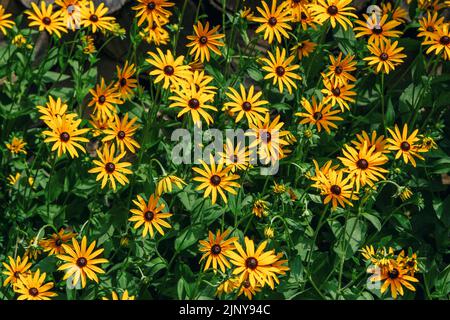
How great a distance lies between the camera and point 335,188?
10.8ft

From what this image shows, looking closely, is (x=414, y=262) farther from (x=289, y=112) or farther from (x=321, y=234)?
(x=289, y=112)

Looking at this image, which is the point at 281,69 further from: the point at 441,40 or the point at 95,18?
the point at 95,18

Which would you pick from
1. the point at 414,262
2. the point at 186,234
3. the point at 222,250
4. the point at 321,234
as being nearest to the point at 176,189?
the point at 186,234

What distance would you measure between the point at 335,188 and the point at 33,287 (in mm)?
1175

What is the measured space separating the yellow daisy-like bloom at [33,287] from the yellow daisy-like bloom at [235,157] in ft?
2.59

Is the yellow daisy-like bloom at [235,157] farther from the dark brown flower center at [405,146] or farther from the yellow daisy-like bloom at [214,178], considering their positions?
the dark brown flower center at [405,146]

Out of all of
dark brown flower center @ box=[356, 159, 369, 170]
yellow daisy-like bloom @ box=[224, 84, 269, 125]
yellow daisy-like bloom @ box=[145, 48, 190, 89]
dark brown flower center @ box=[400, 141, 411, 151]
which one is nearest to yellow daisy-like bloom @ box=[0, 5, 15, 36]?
yellow daisy-like bloom @ box=[145, 48, 190, 89]

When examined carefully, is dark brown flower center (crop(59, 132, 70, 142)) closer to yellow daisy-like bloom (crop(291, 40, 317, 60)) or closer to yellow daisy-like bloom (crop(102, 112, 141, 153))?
yellow daisy-like bloom (crop(102, 112, 141, 153))

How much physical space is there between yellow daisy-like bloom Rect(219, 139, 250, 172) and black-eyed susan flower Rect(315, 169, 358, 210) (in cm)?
28

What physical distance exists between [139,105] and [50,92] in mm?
435

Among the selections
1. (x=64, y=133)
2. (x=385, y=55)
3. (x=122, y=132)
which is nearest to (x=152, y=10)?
(x=122, y=132)

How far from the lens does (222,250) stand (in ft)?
10.6

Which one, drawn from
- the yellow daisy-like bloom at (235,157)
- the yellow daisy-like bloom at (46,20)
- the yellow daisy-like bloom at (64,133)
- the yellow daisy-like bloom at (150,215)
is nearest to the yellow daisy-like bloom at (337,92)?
the yellow daisy-like bloom at (235,157)

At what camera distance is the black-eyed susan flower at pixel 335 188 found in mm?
3283
